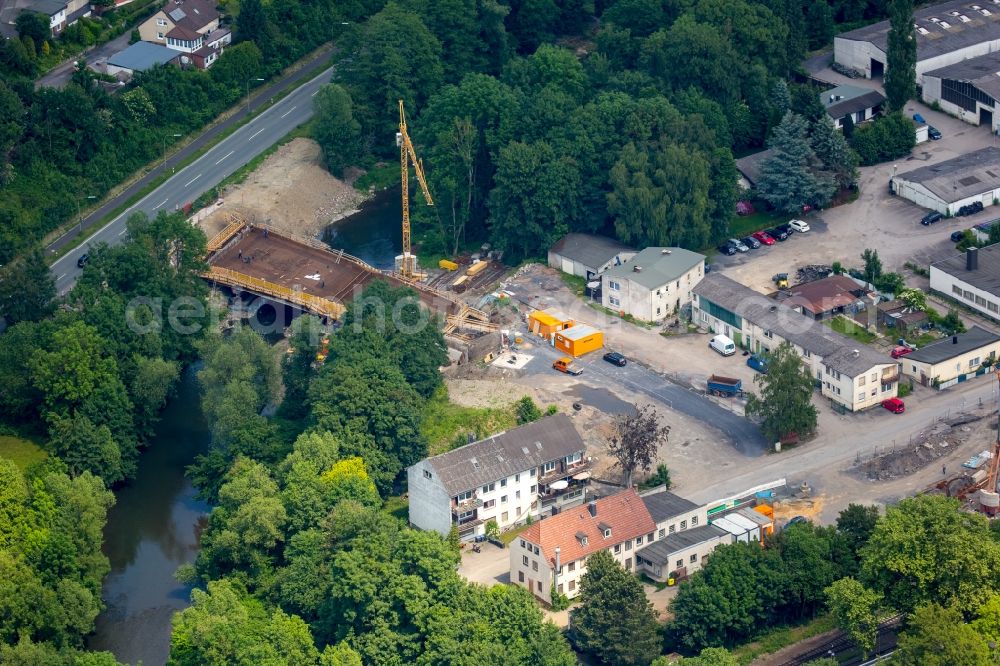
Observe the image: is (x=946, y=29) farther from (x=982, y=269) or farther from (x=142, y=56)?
(x=142, y=56)

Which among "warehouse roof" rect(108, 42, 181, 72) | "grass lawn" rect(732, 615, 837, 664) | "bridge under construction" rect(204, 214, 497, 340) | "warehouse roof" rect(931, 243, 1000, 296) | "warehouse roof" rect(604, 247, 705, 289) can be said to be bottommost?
"grass lawn" rect(732, 615, 837, 664)

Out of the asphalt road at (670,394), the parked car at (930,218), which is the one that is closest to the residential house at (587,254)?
the asphalt road at (670,394)

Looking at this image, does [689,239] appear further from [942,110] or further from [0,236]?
[0,236]

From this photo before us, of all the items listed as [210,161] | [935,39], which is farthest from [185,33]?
[935,39]

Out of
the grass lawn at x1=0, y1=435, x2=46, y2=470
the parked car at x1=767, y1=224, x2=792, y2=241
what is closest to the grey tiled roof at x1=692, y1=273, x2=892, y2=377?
the parked car at x1=767, y1=224, x2=792, y2=241

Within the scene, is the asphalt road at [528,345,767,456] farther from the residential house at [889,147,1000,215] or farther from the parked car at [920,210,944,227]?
the residential house at [889,147,1000,215]

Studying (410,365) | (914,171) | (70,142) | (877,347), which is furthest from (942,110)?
(70,142)

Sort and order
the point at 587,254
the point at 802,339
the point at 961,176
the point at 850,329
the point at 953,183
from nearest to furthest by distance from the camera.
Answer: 1. the point at 802,339
2. the point at 850,329
3. the point at 587,254
4. the point at 953,183
5. the point at 961,176

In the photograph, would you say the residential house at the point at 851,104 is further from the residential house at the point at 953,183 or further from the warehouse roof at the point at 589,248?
the warehouse roof at the point at 589,248
